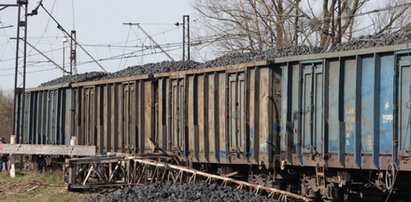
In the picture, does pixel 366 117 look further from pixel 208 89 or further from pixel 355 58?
pixel 208 89

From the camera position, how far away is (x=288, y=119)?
595 inches

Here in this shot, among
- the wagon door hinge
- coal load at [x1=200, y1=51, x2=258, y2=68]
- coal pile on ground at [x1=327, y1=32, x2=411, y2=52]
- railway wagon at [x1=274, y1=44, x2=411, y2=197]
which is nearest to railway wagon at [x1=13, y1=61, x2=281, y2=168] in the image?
coal load at [x1=200, y1=51, x2=258, y2=68]

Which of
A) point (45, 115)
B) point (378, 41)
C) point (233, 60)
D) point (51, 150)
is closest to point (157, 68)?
point (233, 60)

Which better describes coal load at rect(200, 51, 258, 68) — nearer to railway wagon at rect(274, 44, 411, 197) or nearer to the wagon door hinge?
railway wagon at rect(274, 44, 411, 197)

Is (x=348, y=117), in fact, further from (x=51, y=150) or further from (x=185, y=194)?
(x=51, y=150)

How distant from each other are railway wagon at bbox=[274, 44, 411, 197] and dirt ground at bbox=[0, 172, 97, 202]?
18.7 ft

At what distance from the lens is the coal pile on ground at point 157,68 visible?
20.7 m

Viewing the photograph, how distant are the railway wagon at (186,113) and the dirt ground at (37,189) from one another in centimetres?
183

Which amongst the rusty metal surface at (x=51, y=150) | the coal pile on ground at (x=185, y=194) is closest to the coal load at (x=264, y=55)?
the coal pile on ground at (x=185, y=194)

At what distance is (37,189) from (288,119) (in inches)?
339

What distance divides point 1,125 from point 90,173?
159 ft

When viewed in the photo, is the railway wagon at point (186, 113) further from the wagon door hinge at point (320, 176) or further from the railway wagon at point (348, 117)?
the wagon door hinge at point (320, 176)

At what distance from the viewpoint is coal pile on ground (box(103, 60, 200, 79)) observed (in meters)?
20.7

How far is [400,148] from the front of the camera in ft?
40.6
